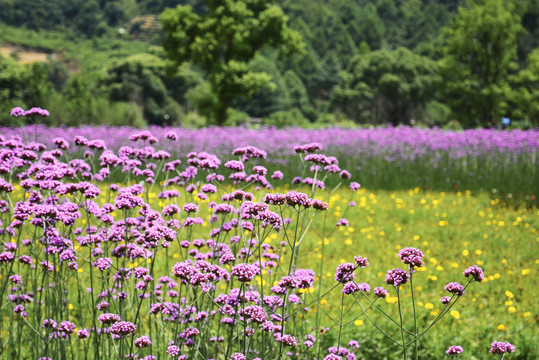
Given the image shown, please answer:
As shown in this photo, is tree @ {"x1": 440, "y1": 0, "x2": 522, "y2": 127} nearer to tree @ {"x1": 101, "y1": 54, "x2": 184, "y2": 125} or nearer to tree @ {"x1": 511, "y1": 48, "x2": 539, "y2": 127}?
tree @ {"x1": 511, "y1": 48, "x2": 539, "y2": 127}

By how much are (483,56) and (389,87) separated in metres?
15.9

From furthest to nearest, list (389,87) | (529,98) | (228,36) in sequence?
1. (389,87)
2. (529,98)
3. (228,36)

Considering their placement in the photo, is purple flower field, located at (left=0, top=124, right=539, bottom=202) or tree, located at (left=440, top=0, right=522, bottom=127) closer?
purple flower field, located at (left=0, top=124, right=539, bottom=202)

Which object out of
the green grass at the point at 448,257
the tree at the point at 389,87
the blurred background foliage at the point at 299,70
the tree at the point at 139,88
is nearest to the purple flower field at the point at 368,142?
the green grass at the point at 448,257

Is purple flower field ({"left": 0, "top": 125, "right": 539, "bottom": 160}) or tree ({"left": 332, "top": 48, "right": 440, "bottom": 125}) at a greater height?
tree ({"left": 332, "top": 48, "right": 440, "bottom": 125})

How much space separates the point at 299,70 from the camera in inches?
2746

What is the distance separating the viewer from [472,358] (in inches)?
139

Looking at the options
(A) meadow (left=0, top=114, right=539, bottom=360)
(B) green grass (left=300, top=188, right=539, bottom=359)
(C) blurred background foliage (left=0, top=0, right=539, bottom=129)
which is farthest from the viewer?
(C) blurred background foliage (left=0, top=0, right=539, bottom=129)

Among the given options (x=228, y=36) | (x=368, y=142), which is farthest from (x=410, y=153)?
(x=228, y=36)

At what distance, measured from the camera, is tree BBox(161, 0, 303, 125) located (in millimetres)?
21000

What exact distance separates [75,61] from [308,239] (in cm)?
10377

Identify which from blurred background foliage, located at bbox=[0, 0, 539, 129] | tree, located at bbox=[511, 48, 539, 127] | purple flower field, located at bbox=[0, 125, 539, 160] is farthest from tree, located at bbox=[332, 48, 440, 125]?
purple flower field, located at bbox=[0, 125, 539, 160]

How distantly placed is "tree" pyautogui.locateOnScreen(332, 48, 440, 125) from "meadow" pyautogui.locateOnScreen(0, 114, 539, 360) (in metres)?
33.7

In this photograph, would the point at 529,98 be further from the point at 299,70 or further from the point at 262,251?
the point at 299,70
